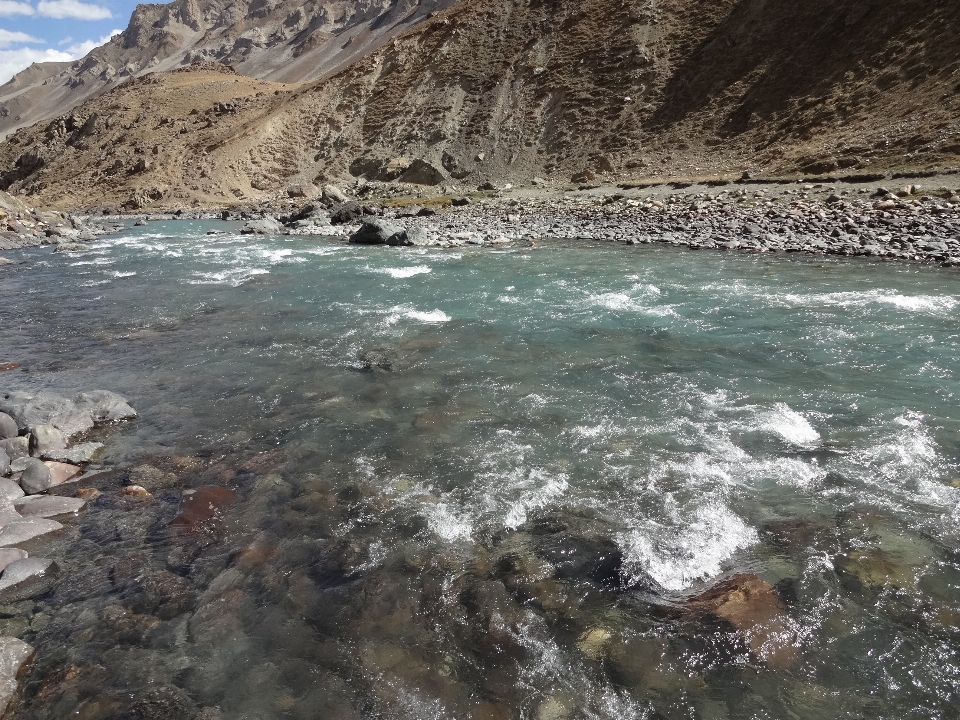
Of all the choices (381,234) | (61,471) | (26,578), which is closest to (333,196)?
(381,234)

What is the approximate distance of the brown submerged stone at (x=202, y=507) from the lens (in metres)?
6.07

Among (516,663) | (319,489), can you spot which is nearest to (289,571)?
(319,489)

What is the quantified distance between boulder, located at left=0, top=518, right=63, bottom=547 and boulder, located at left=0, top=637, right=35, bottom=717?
5.68 ft

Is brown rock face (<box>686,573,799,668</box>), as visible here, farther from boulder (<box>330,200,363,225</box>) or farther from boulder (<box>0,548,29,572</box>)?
boulder (<box>330,200,363,225</box>)

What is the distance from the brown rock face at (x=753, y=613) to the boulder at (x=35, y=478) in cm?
717

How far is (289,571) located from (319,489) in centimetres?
141

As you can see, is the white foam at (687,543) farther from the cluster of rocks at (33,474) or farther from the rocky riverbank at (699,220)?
the rocky riverbank at (699,220)

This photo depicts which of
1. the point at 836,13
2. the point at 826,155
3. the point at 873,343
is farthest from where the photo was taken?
the point at 836,13

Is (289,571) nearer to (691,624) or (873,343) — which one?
(691,624)

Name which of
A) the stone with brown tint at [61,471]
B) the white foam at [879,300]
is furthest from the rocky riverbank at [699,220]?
the stone with brown tint at [61,471]

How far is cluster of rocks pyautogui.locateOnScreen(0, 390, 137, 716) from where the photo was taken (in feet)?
16.7

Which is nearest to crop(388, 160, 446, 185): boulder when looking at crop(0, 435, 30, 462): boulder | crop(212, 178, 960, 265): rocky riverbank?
crop(212, 178, 960, 265): rocky riverbank

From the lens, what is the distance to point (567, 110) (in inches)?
2069

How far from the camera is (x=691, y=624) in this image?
4.48 m
